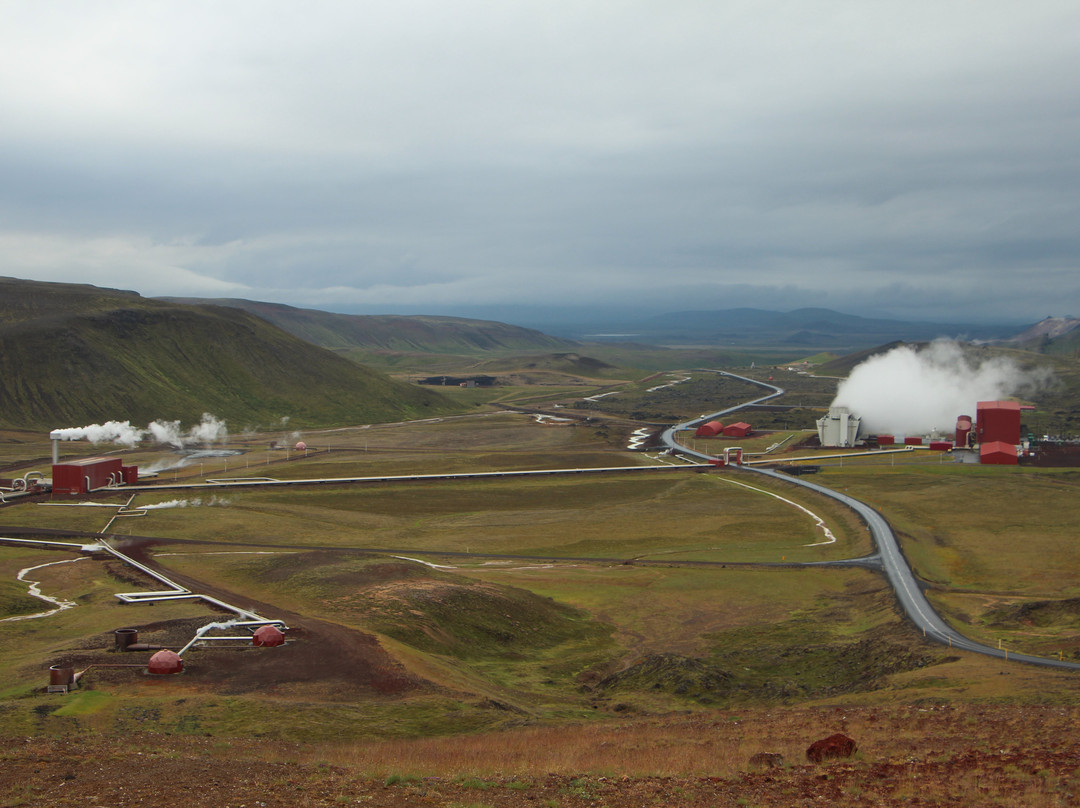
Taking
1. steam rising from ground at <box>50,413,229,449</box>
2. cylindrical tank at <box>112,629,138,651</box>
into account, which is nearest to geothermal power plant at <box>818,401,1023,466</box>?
cylindrical tank at <box>112,629,138,651</box>

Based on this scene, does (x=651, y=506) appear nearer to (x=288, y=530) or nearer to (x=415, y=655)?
(x=288, y=530)

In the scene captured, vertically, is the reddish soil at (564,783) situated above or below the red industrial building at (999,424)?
below

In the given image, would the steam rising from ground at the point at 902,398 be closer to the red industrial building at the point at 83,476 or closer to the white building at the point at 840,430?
the white building at the point at 840,430

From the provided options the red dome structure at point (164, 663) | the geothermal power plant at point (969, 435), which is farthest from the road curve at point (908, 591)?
the red dome structure at point (164, 663)

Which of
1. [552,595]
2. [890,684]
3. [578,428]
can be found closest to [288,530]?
[552,595]

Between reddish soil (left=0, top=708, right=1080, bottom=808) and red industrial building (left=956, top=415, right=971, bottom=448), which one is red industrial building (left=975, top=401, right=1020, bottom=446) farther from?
reddish soil (left=0, top=708, right=1080, bottom=808)
